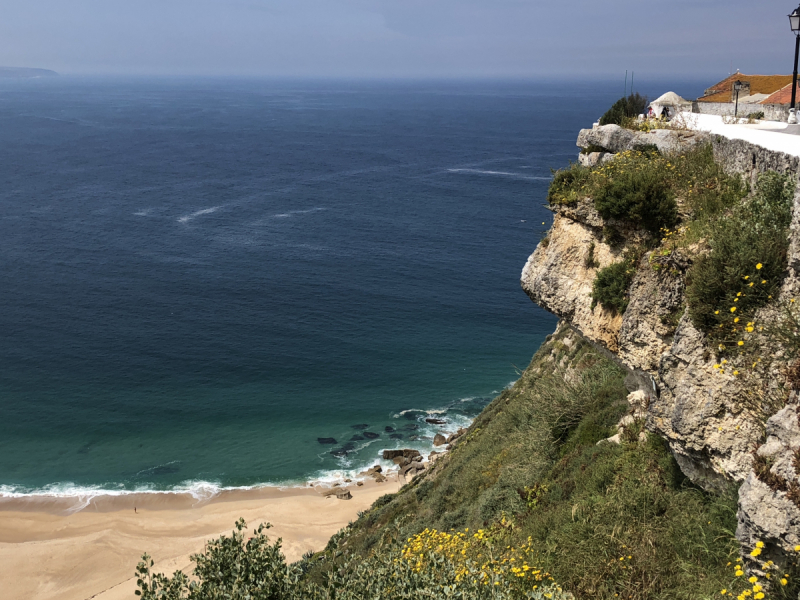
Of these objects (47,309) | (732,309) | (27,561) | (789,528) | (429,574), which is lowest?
(27,561)

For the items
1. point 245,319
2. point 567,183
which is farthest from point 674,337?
point 245,319

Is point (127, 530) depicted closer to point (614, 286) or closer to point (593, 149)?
point (593, 149)

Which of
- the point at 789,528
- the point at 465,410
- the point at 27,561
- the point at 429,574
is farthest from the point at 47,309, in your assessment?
the point at 789,528

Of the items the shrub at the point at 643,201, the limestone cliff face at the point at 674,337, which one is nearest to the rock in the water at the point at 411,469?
the limestone cliff face at the point at 674,337

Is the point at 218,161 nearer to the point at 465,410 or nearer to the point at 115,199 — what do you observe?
the point at 115,199

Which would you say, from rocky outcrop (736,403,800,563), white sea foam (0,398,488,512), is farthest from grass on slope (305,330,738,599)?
white sea foam (0,398,488,512)

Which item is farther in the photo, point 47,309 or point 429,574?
point 47,309

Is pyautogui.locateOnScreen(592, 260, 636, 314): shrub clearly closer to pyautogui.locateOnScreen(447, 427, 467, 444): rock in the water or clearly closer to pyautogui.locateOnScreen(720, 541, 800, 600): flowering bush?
pyautogui.locateOnScreen(720, 541, 800, 600): flowering bush
